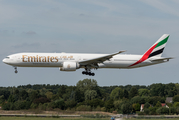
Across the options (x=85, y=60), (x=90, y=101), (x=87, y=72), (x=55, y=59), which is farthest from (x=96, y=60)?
(x=90, y=101)

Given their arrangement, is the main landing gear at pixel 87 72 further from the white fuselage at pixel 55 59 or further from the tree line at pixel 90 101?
the tree line at pixel 90 101

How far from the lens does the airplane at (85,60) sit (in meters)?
54.9

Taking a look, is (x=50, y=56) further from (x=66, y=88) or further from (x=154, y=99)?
(x=66, y=88)

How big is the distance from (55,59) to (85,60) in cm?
569

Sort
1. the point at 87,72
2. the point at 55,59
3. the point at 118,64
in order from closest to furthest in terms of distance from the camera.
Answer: the point at 55,59
the point at 118,64
the point at 87,72

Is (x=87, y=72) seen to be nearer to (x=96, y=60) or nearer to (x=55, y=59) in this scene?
(x=96, y=60)

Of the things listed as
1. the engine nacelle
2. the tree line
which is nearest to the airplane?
the engine nacelle

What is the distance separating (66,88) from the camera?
12925cm

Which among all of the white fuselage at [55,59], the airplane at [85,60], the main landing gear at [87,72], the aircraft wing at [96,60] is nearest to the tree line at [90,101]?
the main landing gear at [87,72]

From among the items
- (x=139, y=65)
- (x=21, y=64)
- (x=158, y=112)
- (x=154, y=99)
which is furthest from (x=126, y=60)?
(x=154, y=99)

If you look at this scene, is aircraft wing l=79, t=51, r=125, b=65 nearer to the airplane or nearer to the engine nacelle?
the airplane

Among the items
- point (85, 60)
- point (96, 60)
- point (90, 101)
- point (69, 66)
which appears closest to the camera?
point (69, 66)

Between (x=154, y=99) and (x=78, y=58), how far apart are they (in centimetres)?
5664

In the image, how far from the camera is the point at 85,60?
56531mm
